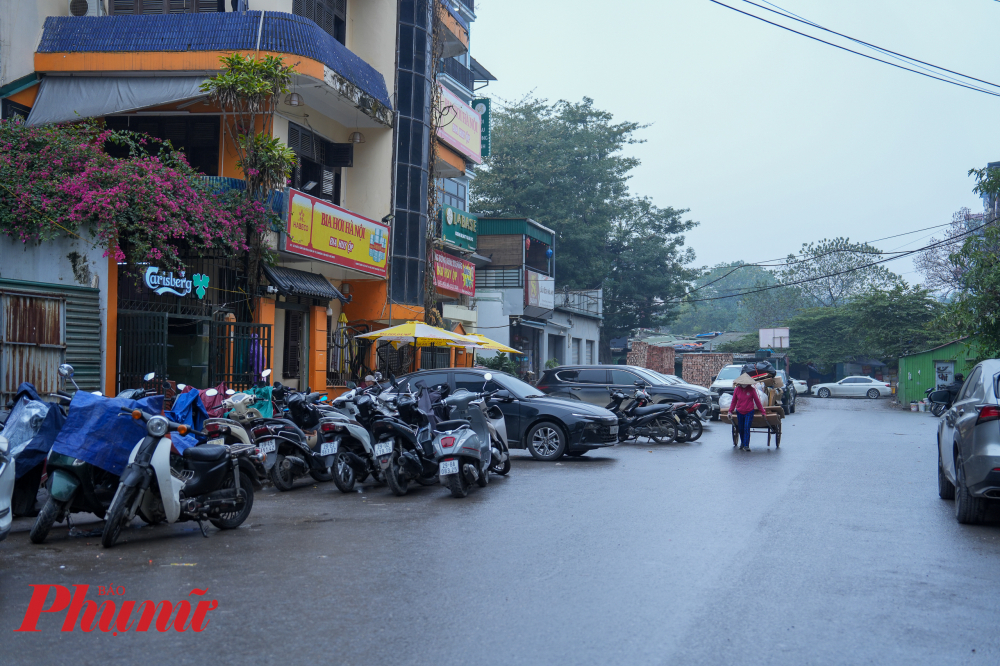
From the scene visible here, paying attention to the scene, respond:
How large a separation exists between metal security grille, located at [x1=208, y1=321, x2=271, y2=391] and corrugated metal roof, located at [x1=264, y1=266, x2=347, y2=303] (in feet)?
5.07

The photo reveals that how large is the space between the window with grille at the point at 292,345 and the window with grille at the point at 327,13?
6750 mm

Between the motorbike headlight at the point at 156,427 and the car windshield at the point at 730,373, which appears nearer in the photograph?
the motorbike headlight at the point at 156,427

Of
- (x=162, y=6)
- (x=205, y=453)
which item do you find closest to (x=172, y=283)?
(x=162, y=6)

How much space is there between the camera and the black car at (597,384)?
20.5m

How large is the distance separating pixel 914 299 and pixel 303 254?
38805 mm

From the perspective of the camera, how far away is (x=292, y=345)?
68.9ft

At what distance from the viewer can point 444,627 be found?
4906mm

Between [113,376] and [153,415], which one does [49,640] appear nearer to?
[153,415]

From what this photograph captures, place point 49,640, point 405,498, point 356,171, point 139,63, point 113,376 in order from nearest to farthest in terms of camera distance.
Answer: point 49,640 < point 405,498 < point 113,376 < point 139,63 < point 356,171

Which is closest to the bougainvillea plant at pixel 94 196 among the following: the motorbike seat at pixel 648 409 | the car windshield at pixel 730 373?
the motorbike seat at pixel 648 409

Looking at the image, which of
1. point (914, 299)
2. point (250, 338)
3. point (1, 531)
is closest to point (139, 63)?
point (250, 338)

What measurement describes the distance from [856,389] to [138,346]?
161ft

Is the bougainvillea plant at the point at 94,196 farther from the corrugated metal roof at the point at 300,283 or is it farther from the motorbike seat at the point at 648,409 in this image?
the motorbike seat at the point at 648,409

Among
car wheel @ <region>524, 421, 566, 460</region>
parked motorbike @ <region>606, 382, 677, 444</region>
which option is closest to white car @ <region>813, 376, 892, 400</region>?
parked motorbike @ <region>606, 382, 677, 444</region>
